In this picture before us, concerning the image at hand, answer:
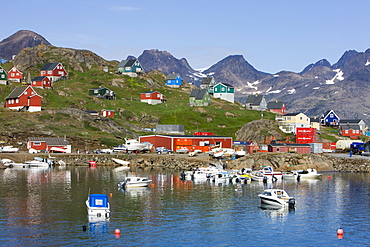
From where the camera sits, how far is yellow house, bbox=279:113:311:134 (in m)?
149

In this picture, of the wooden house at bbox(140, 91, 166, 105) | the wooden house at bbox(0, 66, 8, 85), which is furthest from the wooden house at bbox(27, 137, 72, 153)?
the wooden house at bbox(140, 91, 166, 105)

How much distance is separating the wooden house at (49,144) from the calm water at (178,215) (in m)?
31.4

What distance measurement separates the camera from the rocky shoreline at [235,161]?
10919 cm

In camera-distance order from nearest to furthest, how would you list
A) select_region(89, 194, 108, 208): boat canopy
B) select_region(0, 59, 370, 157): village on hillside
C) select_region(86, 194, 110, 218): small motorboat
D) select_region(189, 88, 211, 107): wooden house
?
select_region(86, 194, 110, 218): small motorboat, select_region(89, 194, 108, 208): boat canopy, select_region(0, 59, 370, 157): village on hillside, select_region(189, 88, 211, 107): wooden house

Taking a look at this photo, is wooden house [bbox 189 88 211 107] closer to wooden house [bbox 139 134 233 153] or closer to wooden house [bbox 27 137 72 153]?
wooden house [bbox 139 134 233 153]

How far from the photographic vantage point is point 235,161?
11006cm

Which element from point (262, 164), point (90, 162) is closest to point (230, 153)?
point (262, 164)

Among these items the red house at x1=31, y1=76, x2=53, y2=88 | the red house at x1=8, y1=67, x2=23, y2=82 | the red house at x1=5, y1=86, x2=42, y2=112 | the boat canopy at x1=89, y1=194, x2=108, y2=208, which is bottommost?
the boat canopy at x1=89, y1=194, x2=108, y2=208

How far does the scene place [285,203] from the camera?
62.3m

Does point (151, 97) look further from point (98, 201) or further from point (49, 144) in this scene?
point (98, 201)

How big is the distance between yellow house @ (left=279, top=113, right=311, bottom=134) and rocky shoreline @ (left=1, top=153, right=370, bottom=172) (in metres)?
32.5

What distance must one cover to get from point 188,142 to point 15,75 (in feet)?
320

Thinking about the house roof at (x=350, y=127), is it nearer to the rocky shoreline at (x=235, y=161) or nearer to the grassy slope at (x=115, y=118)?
the grassy slope at (x=115, y=118)

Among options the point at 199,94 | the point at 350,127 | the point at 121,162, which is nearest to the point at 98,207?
the point at 121,162
